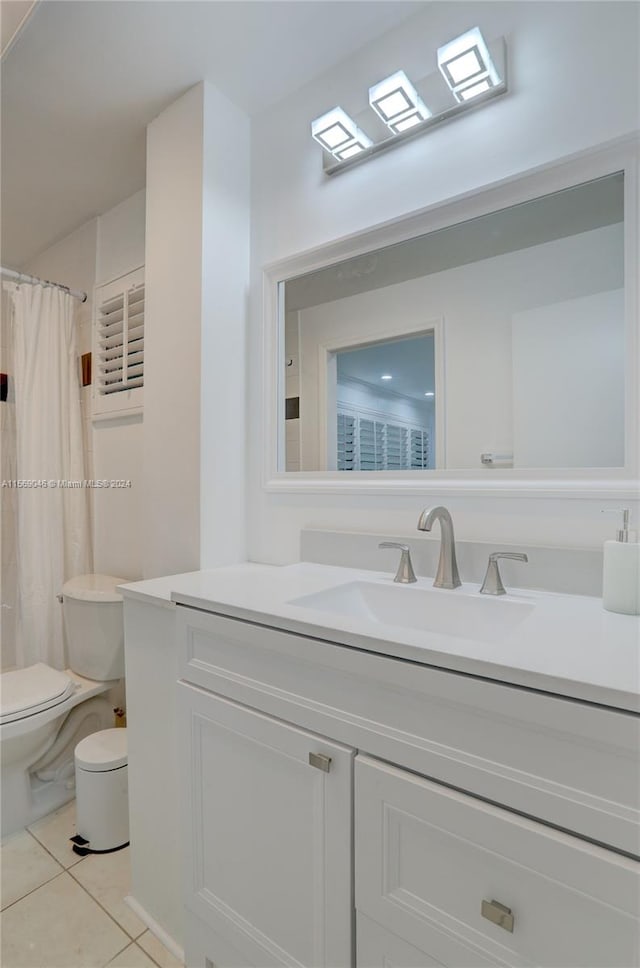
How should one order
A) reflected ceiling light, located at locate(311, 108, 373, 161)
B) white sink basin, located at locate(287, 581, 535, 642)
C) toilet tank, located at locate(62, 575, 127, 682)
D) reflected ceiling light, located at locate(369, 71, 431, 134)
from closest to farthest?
white sink basin, located at locate(287, 581, 535, 642)
reflected ceiling light, located at locate(369, 71, 431, 134)
reflected ceiling light, located at locate(311, 108, 373, 161)
toilet tank, located at locate(62, 575, 127, 682)

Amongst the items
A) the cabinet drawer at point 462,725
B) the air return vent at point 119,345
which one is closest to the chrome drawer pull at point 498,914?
the cabinet drawer at point 462,725

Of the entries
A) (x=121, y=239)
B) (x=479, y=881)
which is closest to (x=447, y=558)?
(x=479, y=881)

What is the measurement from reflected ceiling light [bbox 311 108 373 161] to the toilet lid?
74.8 inches

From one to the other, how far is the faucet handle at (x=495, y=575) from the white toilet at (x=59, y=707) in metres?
1.20

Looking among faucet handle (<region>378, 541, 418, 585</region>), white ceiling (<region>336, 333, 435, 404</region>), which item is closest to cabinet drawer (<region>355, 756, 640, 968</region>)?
faucet handle (<region>378, 541, 418, 585</region>)

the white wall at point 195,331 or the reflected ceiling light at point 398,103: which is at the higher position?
the reflected ceiling light at point 398,103

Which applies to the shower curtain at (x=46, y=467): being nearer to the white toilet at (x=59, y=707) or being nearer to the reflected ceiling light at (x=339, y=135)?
the white toilet at (x=59, y=707)

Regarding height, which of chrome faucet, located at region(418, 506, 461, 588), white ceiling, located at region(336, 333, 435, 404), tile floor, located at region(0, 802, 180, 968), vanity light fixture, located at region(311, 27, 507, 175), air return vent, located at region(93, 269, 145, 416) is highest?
vanity light fixture, located at region(311, 27, 507, 175)

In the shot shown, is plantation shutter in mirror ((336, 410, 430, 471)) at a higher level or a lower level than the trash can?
higher

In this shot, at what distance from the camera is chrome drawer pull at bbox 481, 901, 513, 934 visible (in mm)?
617

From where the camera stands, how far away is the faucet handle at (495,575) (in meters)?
1.03

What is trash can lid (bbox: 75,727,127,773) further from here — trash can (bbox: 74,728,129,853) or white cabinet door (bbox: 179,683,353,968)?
white cabinet door (bbox: 179,683,353,968)

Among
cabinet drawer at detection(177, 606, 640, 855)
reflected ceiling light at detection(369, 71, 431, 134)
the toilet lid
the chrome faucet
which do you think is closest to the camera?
cabinet drawer at detection(177, 606, 640, 855)

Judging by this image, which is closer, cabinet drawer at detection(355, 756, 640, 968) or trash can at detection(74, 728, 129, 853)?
cabinet drawer at detection(355, 756, 640, 968)
